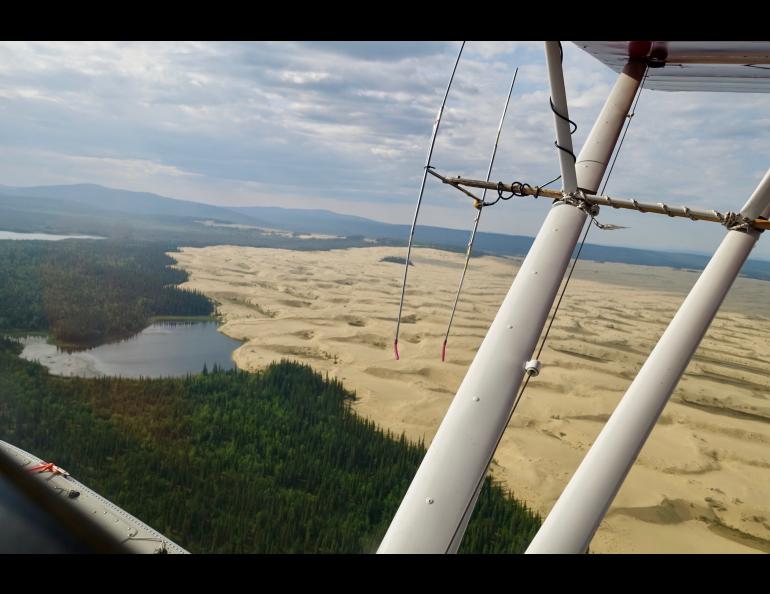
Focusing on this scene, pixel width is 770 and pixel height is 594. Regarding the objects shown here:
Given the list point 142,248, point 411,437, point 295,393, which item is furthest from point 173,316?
point 142,248

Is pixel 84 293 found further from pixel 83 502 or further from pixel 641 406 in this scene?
pixel 641 406

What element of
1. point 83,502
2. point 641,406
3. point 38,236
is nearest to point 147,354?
point 83,502

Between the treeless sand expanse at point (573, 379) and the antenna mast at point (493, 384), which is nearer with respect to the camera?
the antenna mast at point (493, 384)

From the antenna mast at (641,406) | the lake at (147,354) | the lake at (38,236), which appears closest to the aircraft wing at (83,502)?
the antenna mast at (641,406)

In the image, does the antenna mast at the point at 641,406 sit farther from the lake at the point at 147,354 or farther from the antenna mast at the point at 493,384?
the lake at the point at 147,354
